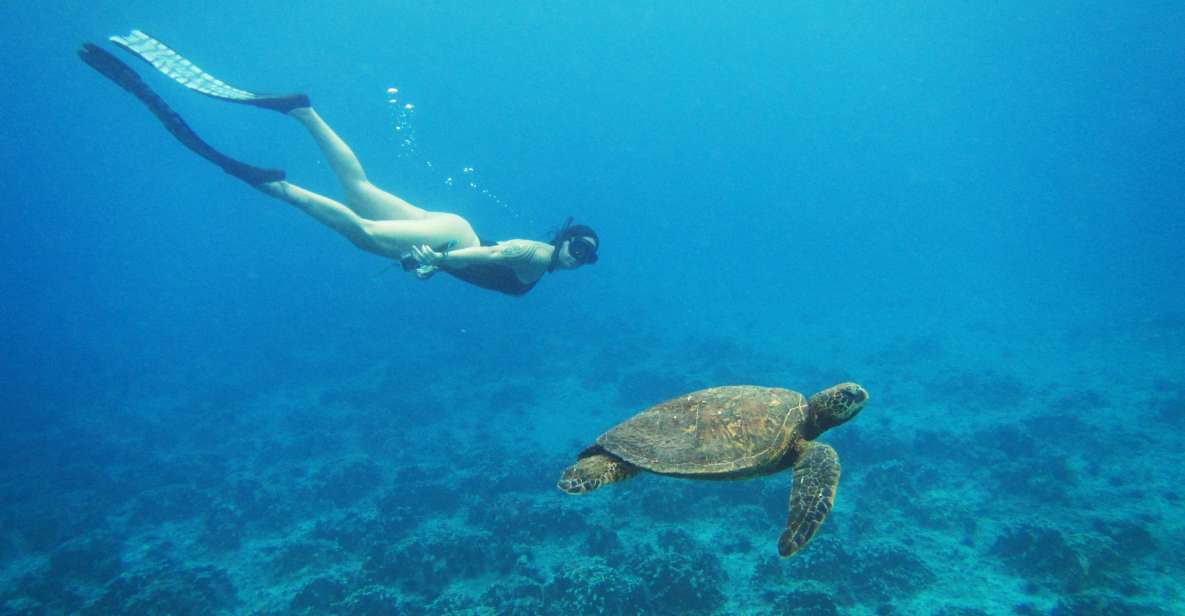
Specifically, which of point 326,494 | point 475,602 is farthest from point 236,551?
point 475,602

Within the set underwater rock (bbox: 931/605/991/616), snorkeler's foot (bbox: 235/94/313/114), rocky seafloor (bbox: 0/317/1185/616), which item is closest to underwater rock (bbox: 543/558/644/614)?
rocky seafloor (bbox: 0/317/1185/616)

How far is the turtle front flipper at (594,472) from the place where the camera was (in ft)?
12.8

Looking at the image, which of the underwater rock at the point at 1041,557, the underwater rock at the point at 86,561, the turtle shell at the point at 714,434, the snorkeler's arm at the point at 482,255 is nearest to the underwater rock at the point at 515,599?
the turtle shell at the point at 714,434

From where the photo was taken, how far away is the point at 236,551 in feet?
39.2

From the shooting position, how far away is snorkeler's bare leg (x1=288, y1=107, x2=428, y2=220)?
26.8 ft

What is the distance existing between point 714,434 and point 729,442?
5.8 inches

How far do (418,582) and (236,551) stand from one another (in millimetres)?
5622

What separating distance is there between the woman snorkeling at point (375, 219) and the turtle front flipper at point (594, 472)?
3592 millimetres

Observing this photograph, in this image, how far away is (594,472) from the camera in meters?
4.14

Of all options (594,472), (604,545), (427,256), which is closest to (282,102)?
(427,256)

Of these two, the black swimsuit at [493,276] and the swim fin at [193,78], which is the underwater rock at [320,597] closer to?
the black swimsuit at [493,276]

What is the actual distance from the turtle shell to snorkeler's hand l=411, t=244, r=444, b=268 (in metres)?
3.69

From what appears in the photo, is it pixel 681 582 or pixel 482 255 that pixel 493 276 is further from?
pixel 681 582

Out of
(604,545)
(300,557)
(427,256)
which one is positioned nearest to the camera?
(427,256)
